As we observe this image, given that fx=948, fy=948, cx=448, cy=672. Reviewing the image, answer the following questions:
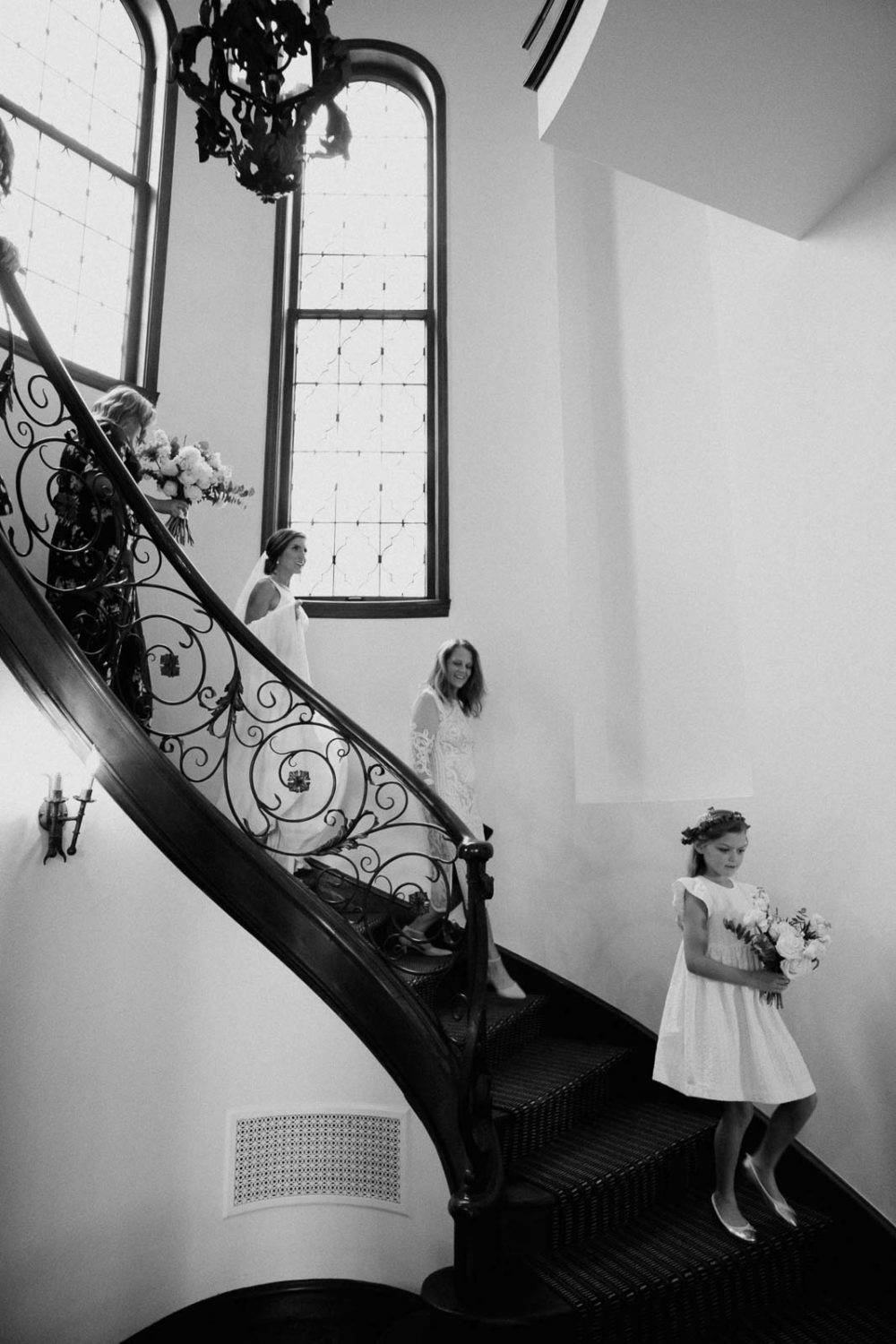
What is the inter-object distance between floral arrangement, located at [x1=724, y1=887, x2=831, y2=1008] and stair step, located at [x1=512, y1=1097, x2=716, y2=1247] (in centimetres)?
86

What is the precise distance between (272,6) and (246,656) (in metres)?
3.12

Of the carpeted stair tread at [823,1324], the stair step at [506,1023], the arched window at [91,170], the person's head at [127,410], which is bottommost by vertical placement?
the carpeted stair tread at [823,1324]

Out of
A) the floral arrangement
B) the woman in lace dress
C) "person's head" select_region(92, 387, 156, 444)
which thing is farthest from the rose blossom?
"person's head" select_region(92, 387, 156, 444)

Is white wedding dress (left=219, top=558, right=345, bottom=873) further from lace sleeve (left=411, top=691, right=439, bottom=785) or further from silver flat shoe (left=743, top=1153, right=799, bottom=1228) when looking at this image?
silver flat shoe (left=743, top=1153, right=799, bottom=1228)

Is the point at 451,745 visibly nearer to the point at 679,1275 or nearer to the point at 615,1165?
the point at 615,1165

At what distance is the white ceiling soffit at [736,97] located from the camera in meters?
3.53

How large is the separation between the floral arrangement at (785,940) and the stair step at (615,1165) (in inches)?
33.8

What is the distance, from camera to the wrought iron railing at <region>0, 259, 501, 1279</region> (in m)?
3.53

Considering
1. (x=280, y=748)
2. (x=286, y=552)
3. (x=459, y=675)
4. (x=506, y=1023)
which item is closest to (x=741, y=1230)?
(x=506, y=1023)

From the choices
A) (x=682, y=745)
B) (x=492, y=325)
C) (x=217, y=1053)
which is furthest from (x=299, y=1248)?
(x=492, y=325)

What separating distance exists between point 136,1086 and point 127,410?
9.69ft

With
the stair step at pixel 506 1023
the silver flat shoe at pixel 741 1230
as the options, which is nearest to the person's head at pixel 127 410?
the stair step at pixel 506 1023

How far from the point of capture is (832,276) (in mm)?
4309

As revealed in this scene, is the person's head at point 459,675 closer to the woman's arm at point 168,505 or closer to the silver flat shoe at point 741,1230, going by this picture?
the woman's arm at point 168,505
